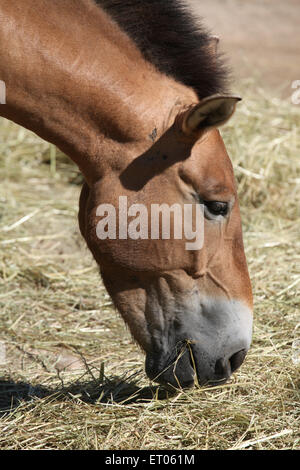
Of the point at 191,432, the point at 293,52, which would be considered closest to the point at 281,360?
the point at 191,432

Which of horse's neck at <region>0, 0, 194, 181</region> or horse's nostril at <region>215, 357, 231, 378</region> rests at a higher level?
horse's neck at <region>0, 0, 194, 181</region>

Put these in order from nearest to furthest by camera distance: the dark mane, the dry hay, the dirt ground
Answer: the dark mane, the dry hay, the dirt ground

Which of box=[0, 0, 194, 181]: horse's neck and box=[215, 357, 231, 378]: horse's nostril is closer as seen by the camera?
box=[0, 0, 194, 181]: horse's neck

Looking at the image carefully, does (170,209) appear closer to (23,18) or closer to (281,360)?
(23,18)

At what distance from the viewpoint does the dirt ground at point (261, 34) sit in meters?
9.31

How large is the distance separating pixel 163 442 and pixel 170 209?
868 millimetres

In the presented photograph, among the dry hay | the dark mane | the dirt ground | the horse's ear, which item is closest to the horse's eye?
the horse's ear

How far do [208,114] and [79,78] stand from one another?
0.47m

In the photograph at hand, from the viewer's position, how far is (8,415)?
2871 millimetres

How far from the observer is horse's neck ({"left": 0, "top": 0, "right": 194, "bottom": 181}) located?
96.4 inches

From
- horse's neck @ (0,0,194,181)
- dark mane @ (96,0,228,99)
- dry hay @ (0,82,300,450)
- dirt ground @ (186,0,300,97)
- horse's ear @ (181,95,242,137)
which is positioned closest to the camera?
horse's ear @ (181,95,242,137)

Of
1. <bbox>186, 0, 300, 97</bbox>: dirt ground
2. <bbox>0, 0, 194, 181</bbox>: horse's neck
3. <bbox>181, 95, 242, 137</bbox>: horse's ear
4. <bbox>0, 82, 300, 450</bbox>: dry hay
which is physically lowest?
<bbox>0, 82, 300, 450</bbox>: dry hay

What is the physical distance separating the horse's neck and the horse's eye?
0.32 metres

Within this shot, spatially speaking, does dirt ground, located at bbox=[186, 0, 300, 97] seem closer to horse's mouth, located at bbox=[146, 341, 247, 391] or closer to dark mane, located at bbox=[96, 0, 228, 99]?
dark mane, located at bbox=[96, 0, 228, 99]
